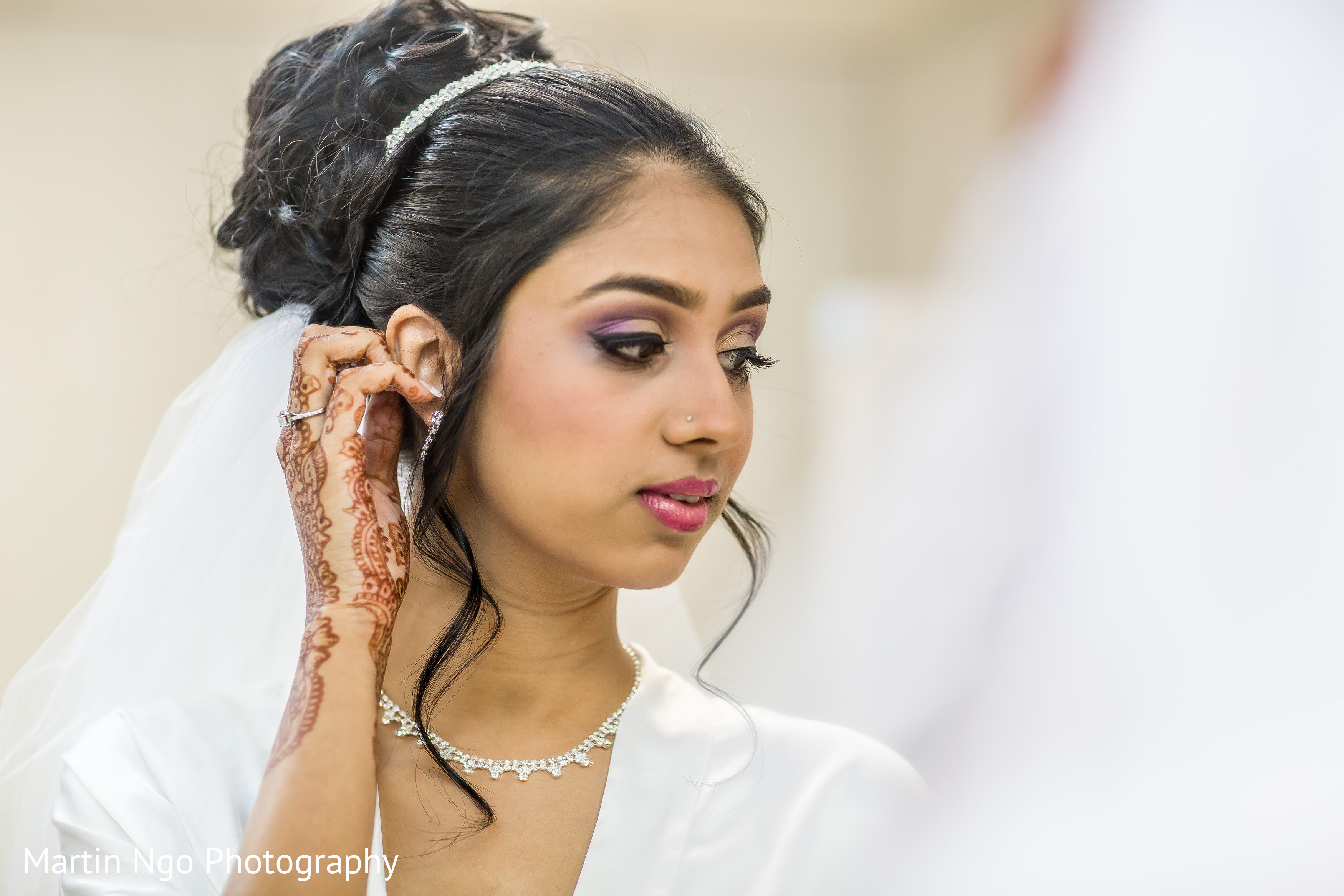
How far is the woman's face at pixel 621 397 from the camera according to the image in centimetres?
110

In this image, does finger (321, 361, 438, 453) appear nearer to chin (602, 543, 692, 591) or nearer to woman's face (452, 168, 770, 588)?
woman's face (452, 168, 770, 588)

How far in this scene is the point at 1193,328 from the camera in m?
2.26

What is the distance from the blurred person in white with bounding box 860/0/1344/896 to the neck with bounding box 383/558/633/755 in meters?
0.58

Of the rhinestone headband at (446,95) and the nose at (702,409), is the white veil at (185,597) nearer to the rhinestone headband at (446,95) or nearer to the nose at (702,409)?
the rhinestone headband at (446,95)

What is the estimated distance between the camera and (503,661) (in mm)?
1255

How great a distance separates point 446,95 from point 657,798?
0.94 metres

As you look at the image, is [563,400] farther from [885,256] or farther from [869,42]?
[869,42]

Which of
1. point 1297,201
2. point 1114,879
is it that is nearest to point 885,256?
point 1297,201

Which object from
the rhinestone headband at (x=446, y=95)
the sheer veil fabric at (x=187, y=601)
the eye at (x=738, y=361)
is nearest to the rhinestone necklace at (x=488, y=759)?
the sheer veil fabric at (x=187, y=601)

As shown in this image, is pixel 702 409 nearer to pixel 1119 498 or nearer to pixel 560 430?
pixel 560 430

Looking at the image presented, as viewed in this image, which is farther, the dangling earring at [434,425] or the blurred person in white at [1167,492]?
the blurred person in white at [1167,492]

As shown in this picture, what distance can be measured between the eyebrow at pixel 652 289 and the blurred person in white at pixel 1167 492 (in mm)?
832

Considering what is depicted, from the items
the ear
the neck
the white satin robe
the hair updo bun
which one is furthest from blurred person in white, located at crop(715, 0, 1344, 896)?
the hair updo bun

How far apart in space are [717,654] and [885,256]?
59.2 inches
